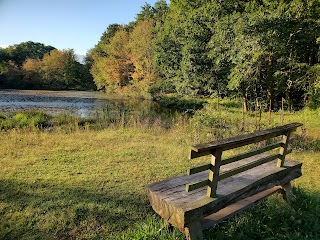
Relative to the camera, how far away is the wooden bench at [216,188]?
7.36 feet

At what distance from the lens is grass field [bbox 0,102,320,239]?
284 centimetres

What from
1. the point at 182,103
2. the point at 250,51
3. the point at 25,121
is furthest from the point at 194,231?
the point at 182,103

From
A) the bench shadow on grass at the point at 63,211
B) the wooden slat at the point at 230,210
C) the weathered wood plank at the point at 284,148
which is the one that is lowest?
the bench shadow on grass at the point at 63,211

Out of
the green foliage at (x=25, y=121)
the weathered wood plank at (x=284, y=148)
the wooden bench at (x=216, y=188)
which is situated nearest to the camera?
the wooden bench at (x=216, y=188)

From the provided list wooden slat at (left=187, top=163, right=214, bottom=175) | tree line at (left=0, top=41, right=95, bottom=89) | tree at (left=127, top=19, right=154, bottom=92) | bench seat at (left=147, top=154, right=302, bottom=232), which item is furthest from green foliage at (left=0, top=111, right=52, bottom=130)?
tree line at (left=0, top=41, right=95, bottom=89)

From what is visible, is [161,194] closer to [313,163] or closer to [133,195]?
[133,195]

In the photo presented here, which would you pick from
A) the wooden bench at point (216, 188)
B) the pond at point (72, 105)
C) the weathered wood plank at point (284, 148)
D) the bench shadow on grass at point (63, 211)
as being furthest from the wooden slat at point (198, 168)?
the pond at point (72, 105)

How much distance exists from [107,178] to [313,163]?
4.62 metres

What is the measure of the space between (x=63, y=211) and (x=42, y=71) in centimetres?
4808

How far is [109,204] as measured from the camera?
3.54m

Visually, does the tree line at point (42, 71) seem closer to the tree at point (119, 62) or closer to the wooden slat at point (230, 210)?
the tree at point (119, 62)

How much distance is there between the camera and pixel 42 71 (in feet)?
149

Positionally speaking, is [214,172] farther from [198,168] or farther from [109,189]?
[109,189]

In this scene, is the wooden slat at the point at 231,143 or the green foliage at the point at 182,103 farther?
the green foliage at the point at 182,103
